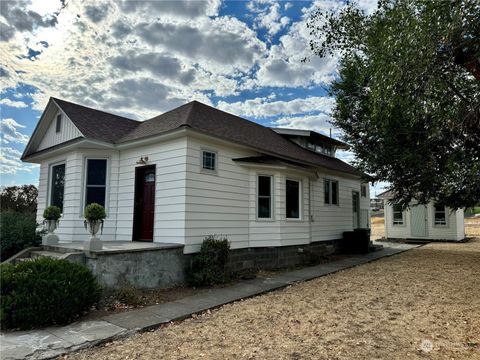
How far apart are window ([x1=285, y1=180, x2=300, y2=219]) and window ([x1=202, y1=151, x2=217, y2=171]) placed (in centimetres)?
294

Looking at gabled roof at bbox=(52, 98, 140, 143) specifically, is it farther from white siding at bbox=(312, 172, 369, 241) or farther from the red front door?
white siding at bbox=(312, 172, 369, 241)

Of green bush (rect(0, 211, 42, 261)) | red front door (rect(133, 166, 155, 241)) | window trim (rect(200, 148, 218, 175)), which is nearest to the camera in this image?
green bush (rect(0, 211, 42, 261))

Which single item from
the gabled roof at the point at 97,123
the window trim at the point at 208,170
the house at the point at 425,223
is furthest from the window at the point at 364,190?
the gabled roof at the point at 97,123

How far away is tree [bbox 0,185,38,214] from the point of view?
1524 centimetres

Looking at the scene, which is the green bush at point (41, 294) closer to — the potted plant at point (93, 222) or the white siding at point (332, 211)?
the potted plant at point (93, 222)

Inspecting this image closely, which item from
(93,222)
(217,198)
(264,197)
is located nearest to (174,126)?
(217,198)

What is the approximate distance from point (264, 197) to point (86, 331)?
6.76 meters

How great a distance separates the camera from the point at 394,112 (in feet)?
32.8

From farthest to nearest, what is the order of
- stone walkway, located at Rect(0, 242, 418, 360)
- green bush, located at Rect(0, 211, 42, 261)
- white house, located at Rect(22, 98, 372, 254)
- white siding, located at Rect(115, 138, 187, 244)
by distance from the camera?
1. white house, located at Rect(22, 98, 372, 254)
2. white siding, located at Rect(115, 138, 187, 244)
3. green bush, located at Rect(0, 211, 42, 261)
4. stone walkway, located at Rect(0, 242, 418, 360)

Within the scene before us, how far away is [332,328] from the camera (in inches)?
202

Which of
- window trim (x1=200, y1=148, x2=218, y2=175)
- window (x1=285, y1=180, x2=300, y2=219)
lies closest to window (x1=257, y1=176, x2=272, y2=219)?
window (x1=285, y1=180, x2=300, y2=219)

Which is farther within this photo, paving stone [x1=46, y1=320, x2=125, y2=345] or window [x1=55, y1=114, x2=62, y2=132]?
window [x1=55, y1=114, x2=62, y2=132]

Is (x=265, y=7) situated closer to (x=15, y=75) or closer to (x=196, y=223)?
(x=196, y=223)

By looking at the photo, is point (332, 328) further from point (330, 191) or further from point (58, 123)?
point (58, 123)
